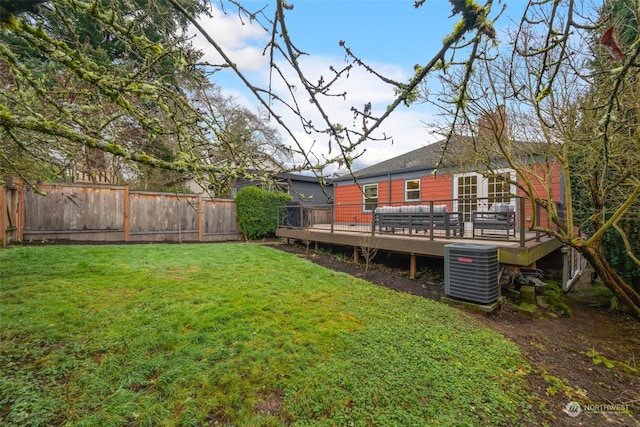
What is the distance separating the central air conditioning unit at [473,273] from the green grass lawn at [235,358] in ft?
1.51

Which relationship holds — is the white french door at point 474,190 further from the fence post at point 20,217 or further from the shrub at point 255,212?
the fence post at point 20,217

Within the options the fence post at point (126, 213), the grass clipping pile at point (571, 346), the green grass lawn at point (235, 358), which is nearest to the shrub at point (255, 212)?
the fence post at point (126, 213)

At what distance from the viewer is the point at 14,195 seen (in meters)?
6.78

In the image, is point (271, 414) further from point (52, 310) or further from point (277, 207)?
point (277, 207)

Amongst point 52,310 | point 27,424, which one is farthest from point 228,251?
point 27,424

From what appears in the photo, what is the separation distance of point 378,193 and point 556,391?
10.1m

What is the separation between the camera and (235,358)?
2.55 metres

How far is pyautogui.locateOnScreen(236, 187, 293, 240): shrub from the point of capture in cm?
1100

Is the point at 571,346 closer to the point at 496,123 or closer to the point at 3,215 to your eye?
the point at 496,123

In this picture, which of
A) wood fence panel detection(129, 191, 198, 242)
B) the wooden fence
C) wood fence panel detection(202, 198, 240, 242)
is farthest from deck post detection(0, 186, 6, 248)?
wood fence panel detection(202, 198, 240, 242)

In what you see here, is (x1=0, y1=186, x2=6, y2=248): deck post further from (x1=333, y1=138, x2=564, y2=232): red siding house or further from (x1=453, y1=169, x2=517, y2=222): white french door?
(x1=453, y1=169, x2=517, y2=222): white french door

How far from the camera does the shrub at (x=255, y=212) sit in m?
11.0

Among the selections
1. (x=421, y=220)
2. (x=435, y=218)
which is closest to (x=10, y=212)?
(x=421, y=220)

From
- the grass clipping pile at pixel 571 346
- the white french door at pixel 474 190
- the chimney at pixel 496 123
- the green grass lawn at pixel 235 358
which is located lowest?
the grass clipping pile at pixel 571 346
